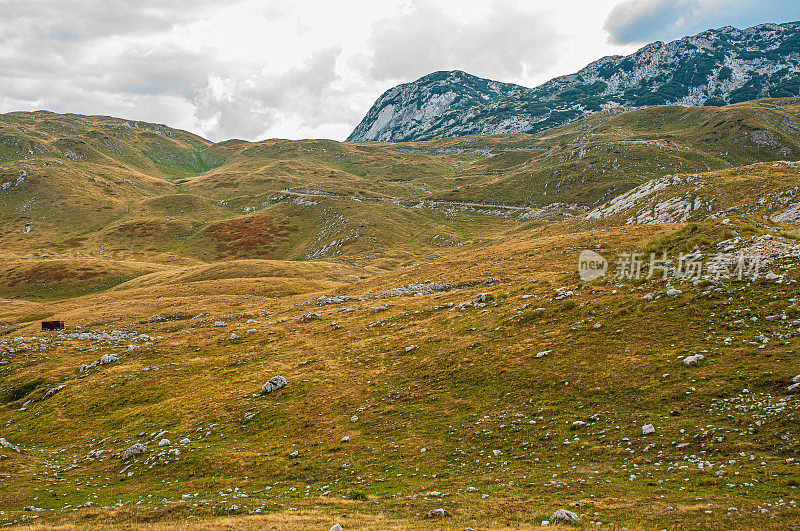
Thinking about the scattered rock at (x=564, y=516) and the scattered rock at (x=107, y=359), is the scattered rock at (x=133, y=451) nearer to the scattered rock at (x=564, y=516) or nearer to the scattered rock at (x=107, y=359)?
the scattered rock at (x=564, y=516)

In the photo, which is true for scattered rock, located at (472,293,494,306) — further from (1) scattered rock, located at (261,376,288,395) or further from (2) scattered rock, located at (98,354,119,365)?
(2) scattered rock, located at (98,354,119,365)

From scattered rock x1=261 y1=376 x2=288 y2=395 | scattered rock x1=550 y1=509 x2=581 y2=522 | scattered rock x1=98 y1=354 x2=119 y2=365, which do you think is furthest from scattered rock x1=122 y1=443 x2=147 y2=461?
scattered rock x1=98 y1=354 x2=119 y2=365

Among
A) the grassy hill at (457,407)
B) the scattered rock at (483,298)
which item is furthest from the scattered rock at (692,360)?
the scattered rock at (483,298)

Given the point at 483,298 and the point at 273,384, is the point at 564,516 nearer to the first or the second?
the point at 273,384

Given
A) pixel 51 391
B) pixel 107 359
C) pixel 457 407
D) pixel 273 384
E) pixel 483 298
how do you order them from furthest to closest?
pixel 107 359 < pixel 483 298 < pixel 51 391 < pixel 273 384 < pixel 457 407

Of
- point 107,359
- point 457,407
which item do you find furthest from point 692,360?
point 107,359

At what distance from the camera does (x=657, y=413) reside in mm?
17938

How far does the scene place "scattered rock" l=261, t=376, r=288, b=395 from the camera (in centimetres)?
3322

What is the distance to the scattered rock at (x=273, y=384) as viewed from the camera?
109 feet

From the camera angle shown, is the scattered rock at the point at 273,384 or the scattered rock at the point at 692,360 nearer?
the scattered rock at the point at 692,360

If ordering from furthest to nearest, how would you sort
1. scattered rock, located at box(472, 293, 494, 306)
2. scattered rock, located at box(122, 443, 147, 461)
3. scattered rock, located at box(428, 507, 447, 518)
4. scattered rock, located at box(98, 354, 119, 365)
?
scattered rock, located at box(98, 354, 119, 365) → scattered rock, located at box(472, 293, 494, 306) → scattered rock, located at box(122, 443, 147, 461) → scattered rock, located at box(428, 507, 447, 518)

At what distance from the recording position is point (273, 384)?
33.6 m

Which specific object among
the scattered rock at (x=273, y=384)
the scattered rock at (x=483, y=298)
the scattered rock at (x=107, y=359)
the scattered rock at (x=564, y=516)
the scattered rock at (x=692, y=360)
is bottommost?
the scattered rock at (x=107, y=359)

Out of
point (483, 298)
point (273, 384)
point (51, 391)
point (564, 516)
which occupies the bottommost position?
point (51, 391)
